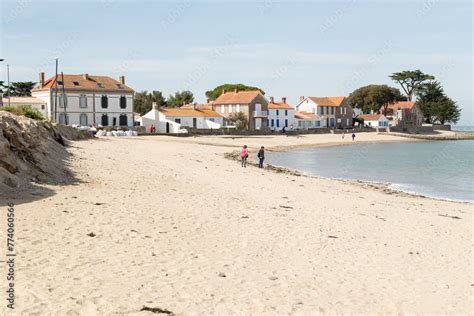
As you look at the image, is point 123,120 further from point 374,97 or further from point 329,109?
point 374,97

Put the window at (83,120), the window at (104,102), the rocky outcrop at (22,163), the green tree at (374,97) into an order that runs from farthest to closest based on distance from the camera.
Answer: the green tree at (374,97) → the window at (104,102) → the window at (83,120) → the rocky outcrop at (22,163)

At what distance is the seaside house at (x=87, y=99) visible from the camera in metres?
62.9

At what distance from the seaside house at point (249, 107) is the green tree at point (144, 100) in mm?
13430

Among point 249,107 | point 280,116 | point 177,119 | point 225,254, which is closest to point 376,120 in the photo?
point 280,116

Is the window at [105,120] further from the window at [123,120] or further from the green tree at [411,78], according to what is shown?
the green tree at [411,78]

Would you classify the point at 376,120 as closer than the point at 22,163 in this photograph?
No

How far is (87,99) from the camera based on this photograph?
64688 millimetres

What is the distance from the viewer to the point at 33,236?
8.91 m

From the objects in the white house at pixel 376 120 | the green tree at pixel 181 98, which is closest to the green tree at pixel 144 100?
the green tree at pixel 181 98

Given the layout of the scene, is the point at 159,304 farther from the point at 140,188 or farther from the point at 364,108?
the point at 364,108

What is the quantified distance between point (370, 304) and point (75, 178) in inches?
426

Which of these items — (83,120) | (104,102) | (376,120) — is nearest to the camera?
(83,120)

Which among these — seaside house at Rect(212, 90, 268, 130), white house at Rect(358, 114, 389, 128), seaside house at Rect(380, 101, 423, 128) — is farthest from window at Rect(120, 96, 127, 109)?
seaside house at Rect(380, 101, 423, 128)
